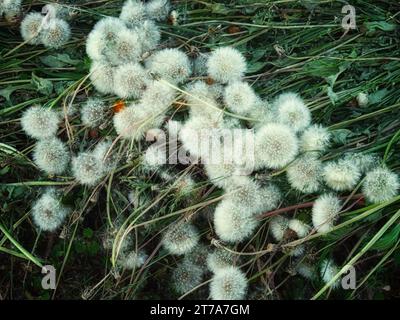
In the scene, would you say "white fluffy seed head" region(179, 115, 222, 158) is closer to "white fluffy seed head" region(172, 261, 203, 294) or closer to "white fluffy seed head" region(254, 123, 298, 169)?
"white fluffy seed head" region(254, 123, 298, 169)

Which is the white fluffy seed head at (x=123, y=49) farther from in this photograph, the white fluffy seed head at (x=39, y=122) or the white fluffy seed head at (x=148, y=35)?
the white fluffy seed head at (x=39, y=122)

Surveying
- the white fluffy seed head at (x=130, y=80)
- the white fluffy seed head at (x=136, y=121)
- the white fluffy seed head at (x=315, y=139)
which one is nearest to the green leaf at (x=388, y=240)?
the white fluffy seed head at (x=315, y=139)

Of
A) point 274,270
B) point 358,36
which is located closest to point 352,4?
point 358,36

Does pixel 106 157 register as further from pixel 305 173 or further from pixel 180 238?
pixel 305 173

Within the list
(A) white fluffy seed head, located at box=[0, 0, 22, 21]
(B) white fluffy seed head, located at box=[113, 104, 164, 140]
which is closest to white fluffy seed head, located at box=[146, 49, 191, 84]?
(B) white fluffy seed head, located at box=[113, 104, 164, 140]

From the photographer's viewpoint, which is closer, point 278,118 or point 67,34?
point 278,118

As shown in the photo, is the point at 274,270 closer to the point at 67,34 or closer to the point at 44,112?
the point at 44,112
